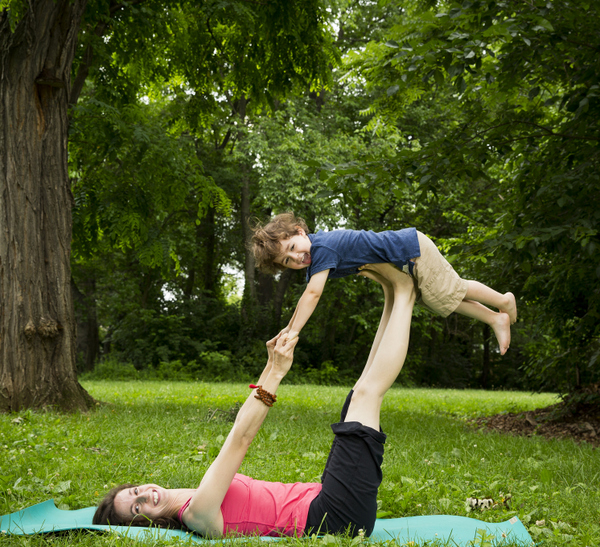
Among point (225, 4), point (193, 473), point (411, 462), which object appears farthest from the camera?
point (225, 4)

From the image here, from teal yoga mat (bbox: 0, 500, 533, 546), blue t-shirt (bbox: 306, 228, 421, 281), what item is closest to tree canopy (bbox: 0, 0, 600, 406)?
blue t-shirt (bbox: 306, 228, 421, 281)

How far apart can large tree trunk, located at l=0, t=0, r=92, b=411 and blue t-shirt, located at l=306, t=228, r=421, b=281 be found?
15.2ft

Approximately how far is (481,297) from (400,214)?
17.5 m

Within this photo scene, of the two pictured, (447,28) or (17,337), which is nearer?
(447,28)

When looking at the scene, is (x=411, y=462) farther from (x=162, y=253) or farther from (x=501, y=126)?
(x=162, y=253)

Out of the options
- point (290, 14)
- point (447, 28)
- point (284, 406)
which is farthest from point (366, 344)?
point (447, 28)

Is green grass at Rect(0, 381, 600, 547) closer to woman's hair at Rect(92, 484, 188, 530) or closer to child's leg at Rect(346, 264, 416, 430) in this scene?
woman's hair at Rect(92, 484, 188, 530)

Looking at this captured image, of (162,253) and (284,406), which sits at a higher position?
(162,253)

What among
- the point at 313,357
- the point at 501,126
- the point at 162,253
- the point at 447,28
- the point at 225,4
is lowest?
the point at 313,357

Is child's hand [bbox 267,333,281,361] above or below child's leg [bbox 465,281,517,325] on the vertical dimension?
below

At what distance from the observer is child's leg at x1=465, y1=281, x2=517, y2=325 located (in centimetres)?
391

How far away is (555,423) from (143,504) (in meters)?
6.60

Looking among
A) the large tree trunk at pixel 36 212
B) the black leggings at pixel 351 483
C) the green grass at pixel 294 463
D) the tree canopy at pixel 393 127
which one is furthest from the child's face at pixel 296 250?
the large tree trunk at pixel 36 212

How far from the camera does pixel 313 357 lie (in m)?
21.8
